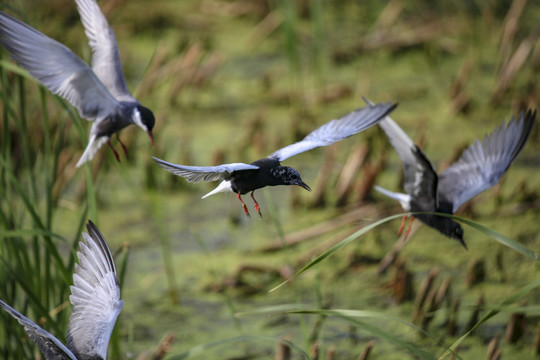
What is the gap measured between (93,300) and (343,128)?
2.17 feet

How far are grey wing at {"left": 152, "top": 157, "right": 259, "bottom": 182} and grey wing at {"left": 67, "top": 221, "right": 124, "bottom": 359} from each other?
0.40m

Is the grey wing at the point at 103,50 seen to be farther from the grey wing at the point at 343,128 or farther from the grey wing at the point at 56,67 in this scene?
the grey wing at the point at 343,128

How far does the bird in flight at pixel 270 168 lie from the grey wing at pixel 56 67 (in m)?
0.42

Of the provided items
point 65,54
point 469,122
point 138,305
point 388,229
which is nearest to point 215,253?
point 138,305

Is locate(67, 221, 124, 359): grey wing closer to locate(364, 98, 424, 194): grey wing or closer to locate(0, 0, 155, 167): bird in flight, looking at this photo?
locate(0, 0, 155, 167): bird in flight

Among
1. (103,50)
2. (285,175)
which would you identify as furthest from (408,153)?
(103,50)

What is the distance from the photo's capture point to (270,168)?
148 centimetres

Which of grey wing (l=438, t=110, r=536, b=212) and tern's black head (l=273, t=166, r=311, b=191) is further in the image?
grey wing (l=438, t=110, r=536, b=212)

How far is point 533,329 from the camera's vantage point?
10.6 feet

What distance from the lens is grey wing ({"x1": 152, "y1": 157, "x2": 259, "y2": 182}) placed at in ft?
4.00

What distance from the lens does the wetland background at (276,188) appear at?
111 inches

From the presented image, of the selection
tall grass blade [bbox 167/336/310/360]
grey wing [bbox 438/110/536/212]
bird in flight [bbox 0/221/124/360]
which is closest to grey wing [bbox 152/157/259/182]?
bird in flight [bbox 0/221/124/360]

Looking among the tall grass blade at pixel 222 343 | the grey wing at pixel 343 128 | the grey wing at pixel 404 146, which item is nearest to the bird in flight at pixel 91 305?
the tall grass blade at pixel 222 343

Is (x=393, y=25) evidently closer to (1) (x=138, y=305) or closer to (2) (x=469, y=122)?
(2) (x=469, y=122)
